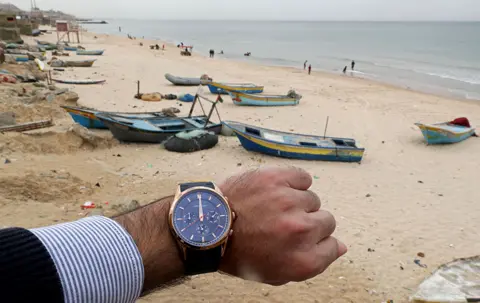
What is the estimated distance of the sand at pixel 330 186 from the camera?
18.5 feet

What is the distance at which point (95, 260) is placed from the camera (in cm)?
129

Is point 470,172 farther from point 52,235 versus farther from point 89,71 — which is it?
point 89,71

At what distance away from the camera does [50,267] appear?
45.3 inches

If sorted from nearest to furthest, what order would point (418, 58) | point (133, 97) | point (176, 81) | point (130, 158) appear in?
point (130, 158), point (133, 97), point (176, 81), point (418, 58)

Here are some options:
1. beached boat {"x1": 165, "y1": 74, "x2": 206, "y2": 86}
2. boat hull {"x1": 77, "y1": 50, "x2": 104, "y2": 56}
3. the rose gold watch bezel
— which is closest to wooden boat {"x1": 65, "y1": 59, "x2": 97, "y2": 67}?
beached boat {"x1": 165, "y1": 74, "x2": 206, "y2": 86}

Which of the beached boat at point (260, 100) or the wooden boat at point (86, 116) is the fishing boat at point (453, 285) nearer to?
the wooden boat at point (86, 116)

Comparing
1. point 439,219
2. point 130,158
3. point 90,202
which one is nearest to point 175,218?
point 90,202

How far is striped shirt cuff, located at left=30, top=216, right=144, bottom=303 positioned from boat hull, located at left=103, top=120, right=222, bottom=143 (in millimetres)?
11147

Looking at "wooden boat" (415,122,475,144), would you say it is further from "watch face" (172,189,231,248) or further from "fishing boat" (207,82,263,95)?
"watch face" (172,189,231,248)

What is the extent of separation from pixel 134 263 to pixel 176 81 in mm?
25359

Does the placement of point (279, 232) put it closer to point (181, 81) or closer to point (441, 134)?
point (441, 134)

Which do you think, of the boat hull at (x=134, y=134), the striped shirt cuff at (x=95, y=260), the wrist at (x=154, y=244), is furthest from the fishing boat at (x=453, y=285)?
the boat hull at (x=134, y=134)

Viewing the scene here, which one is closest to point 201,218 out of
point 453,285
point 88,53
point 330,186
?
point 453,285

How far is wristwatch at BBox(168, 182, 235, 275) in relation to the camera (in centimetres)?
165
